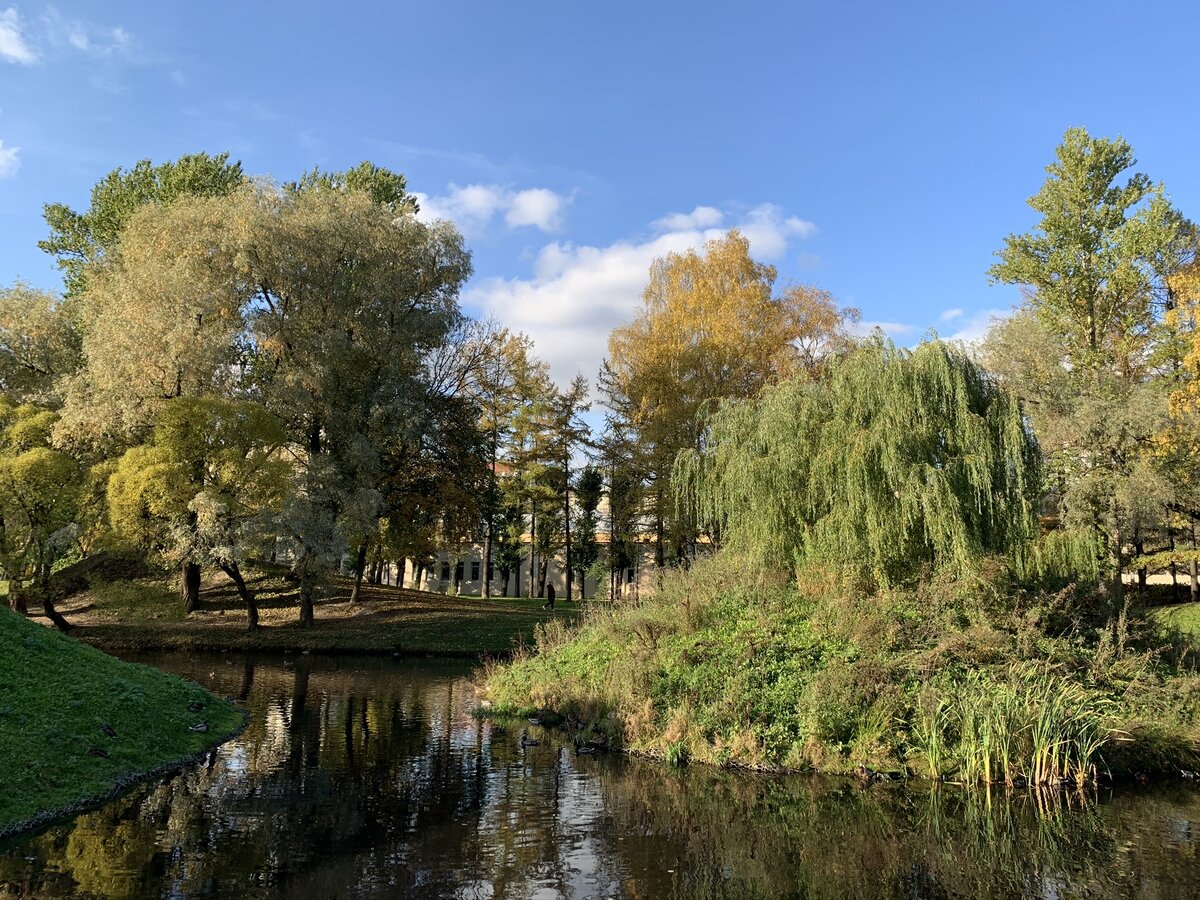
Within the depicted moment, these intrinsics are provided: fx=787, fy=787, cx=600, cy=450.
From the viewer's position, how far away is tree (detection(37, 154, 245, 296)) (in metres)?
37.7

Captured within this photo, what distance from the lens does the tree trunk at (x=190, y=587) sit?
112 ft

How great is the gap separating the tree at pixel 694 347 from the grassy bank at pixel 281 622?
28.6ft

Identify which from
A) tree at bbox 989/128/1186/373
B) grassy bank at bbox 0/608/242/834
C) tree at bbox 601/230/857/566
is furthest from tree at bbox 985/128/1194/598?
grassy bank at bbox 0/608/242/834

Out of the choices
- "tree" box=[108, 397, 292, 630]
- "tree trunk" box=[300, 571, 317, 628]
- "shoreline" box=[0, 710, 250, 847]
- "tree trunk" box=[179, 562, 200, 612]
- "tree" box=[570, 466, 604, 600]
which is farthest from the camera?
"tree" box=[570, 466, 604, 600]

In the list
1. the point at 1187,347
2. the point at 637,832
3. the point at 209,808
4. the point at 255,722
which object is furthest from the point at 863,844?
the point at 1187,347

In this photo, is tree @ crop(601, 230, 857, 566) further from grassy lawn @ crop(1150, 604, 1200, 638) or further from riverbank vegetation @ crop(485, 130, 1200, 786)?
grassy lawn @ crop(1150, 604, 1200, 638)

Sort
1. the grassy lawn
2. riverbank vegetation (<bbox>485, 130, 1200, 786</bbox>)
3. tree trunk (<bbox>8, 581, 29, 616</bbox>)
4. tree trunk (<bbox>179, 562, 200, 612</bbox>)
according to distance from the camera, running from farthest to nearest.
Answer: tree trunk (<bbox>179, 562, 200, 612</bbox>) < the grassy lawn < tree trunk (<bbox>8, 581, 29, 616</bbox>) < riverbank vegetation (<bbox>485, 130, 1200, 786</bbox>)

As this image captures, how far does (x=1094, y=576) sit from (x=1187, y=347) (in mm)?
15102

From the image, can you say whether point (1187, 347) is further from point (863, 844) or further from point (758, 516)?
point (863, 844)

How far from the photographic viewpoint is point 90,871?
8.33 meters

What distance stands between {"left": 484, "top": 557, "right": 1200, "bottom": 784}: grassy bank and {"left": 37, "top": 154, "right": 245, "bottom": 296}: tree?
32.2 metres

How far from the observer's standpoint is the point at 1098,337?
30547mm

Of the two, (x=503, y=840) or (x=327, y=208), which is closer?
(x=503, y=840)

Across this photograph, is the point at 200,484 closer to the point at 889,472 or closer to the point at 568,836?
the point at 568,836
